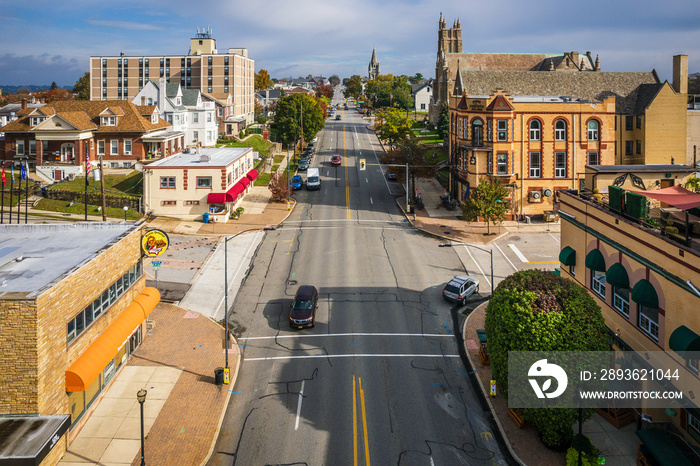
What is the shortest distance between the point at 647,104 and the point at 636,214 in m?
48.6

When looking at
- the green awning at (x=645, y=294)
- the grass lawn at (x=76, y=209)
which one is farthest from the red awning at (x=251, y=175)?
the green awning at (x=645, y=294)

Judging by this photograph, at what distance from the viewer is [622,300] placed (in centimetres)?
2588

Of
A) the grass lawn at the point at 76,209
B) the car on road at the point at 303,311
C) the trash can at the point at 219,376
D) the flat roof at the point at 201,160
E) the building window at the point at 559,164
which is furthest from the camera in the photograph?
the building window at the point at 559,164

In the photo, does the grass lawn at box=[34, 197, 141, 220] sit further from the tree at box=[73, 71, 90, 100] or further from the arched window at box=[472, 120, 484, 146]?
the tree at box=[73, 71, 90, 100]

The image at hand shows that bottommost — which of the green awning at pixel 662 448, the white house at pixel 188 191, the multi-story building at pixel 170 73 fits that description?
the green awning at pixel 662 448

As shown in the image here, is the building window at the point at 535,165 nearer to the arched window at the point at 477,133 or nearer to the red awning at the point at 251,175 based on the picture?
the arched window at the point at 477,133

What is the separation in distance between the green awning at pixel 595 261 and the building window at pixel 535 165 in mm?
36413

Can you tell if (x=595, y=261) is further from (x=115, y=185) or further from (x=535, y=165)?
(x=115, y=185)

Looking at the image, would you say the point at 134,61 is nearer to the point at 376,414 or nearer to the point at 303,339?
the point at 303,339

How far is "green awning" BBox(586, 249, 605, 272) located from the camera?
89.0 ft

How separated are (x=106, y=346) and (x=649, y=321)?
970 inches

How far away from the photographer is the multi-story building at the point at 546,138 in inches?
2393

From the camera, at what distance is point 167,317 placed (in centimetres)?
3562

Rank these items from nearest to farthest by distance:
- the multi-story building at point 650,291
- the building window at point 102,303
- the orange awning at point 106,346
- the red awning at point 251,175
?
1. the multi-story building at point 650,291
2. the orange awning at point 106,346
3. the building window at point 102,303
4. the red awning at point 251,175
